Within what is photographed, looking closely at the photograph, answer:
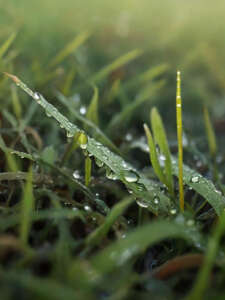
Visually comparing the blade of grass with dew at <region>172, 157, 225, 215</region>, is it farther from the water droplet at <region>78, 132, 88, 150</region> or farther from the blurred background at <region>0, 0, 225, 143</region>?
the blurred background at <region>0, 0, 225, 143</region>

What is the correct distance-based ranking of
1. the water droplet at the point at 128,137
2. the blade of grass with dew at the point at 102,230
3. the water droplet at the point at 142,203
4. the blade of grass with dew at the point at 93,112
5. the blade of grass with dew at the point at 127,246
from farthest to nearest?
the water droplet at the point at 128,137 < the blade of grass with dew at the point at 93,112 < the water droplet at the point at 142,203 < the blade of grass with dew at the point at 102,230 < the blade of grass with dew at the point at 127,246

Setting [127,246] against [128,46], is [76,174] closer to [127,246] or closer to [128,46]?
[127,246]

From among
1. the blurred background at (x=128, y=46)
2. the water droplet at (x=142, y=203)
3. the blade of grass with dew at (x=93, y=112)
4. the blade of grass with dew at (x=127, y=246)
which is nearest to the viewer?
the blade of grass with dew at (x=127, y=246)

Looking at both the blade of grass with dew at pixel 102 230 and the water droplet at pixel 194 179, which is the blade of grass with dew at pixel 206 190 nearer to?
the water droplet at pixel 194 179

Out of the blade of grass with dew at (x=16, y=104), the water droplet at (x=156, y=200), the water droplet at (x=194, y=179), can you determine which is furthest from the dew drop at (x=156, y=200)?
the blade of grass with dew at (x=16, y=104)

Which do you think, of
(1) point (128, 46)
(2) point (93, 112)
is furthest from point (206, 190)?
(1) point (128, 46)

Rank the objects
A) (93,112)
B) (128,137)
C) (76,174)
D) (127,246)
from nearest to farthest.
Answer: (127,246), (76,174), (93,112), (128,137)

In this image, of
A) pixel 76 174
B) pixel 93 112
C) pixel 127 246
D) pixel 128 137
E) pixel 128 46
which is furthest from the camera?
pixel 128 46
